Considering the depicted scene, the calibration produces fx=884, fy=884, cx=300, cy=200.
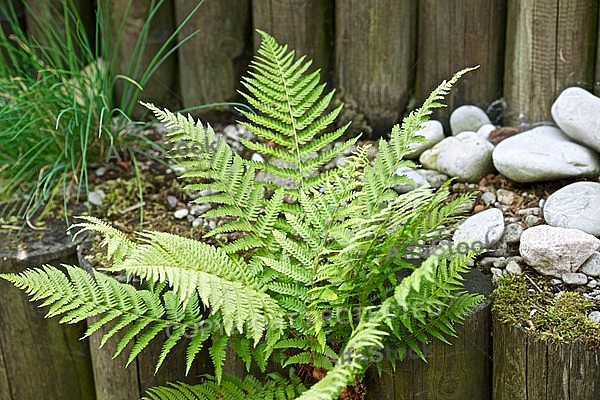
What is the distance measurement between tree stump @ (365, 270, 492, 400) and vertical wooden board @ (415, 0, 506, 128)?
0.90 meters

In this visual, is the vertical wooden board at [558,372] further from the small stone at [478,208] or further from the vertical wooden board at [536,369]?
the small stone at [478,208]

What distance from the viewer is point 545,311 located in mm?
2373

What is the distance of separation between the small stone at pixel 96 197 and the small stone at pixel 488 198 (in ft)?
4.30

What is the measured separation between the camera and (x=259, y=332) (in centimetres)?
204

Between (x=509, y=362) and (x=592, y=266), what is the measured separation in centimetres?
37

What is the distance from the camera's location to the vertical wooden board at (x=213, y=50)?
3352 mm

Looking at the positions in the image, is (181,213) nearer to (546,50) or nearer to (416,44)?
(416,44)

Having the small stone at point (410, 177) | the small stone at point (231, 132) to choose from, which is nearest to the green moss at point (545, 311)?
the small stone at point (410, 177)

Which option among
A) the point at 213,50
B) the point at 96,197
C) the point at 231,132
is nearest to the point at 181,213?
the point at 96,197

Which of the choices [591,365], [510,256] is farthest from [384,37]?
[591,365]

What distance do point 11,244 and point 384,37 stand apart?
1.45m

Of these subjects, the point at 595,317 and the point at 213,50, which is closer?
the point at 595,317

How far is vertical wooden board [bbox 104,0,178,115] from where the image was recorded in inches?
135

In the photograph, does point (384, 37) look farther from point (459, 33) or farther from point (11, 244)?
point (11, 244)
